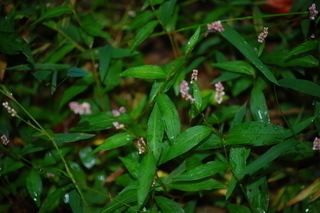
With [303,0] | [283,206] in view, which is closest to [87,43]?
[303,0]

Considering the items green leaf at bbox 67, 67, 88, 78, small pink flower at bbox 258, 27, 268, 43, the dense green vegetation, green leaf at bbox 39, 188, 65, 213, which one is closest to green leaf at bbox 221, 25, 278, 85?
the dense green vegetation

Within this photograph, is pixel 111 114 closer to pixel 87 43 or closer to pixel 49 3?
pixel 87 43

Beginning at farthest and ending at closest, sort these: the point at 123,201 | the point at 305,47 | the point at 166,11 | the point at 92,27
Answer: the point at 92,27
the point at 166,11
the point at 305,47
the point at 123,201

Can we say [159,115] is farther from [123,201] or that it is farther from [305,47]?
[305,47]

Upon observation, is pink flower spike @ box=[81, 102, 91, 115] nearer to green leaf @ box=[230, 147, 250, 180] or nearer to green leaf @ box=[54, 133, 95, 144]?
green leaf @ box=[54, 133, 95, 144]

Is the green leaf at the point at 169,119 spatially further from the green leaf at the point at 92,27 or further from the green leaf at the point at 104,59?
the green leaf at the point at 92,27

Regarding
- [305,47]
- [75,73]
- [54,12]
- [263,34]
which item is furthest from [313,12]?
[54,12]
